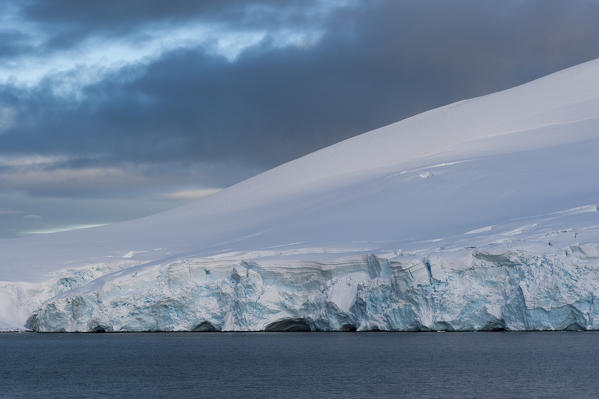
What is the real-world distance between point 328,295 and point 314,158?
32932 mm

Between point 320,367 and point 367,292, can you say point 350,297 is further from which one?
point 320,367

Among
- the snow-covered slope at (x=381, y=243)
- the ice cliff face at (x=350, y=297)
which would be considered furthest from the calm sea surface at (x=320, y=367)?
the snow-covered slope at (x=381, y=243)

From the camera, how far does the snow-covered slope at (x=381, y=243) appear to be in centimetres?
3388

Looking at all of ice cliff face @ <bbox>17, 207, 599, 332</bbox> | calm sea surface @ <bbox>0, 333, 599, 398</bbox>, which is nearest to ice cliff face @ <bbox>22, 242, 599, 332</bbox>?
ice cliff face @ <bbox>17, 207, 599, 332</bbox>

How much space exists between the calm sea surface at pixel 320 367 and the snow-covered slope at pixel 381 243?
146 cm

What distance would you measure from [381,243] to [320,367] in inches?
672

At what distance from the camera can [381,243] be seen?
4312 cm

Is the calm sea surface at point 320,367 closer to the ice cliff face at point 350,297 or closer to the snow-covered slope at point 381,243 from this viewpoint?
the ice cliff face at point 350,297

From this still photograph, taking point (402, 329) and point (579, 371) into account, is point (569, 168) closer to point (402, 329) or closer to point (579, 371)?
point (402, 329)

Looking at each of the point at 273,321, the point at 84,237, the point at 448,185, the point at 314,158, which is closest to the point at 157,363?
the point at 273,321

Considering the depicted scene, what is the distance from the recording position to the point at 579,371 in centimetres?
2348

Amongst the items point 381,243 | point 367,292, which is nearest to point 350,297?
point 367,292

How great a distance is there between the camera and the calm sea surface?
22.2m

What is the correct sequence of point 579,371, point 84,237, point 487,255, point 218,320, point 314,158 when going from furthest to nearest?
point 314,158
point 84,237
point 218,320
point 487,255
point 579,371
